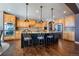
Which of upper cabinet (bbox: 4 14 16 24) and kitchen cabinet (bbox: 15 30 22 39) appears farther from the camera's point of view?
kitchen cabinet (bbox: 15 30 22 39)

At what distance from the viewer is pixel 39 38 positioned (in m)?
2.76

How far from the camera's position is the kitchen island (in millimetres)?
2586

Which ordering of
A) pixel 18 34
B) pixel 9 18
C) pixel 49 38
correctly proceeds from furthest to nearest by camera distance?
pixel 49 38, pixel 18 34, pixel 9 18

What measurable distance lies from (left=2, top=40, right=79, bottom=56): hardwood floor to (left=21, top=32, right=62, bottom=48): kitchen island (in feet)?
0.38

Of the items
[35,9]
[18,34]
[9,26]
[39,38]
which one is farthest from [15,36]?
[35,9]

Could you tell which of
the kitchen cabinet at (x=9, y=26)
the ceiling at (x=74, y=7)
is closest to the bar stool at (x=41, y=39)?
the kitchen cabinet at (x=9, y=26)

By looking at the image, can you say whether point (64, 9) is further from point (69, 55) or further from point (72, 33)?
point (69, 55)

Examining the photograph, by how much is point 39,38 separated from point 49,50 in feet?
1.29

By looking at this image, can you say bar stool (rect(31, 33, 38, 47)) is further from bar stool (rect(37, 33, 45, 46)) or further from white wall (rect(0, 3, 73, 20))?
white wall (rect(0, 3, 73, 20))

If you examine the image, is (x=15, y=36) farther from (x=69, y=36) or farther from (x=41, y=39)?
(x=69, y=36)

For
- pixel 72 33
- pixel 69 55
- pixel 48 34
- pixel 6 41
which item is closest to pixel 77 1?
pixel 72 33

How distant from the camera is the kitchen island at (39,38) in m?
2.59

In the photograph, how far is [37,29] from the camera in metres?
2.58

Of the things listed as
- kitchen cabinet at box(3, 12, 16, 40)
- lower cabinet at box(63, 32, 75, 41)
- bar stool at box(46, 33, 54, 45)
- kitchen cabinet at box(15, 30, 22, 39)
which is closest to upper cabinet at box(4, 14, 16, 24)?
kitchen cabinet at box(3, 12, 16, 40)
